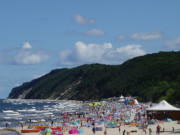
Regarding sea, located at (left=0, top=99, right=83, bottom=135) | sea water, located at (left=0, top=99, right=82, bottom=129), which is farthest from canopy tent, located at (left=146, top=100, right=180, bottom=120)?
sea water, located at (left=0, top=99, right=82, bottom=129)

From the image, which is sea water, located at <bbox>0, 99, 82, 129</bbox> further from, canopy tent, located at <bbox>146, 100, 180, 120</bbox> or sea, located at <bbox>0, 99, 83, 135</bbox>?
canopy tent, located at <bbox>146, 100, 180, 120</bbox>

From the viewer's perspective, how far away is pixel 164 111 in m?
45.8

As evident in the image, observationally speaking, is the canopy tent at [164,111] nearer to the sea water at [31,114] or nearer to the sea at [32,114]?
the sea at [32,114]

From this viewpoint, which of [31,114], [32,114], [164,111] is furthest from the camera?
[31,114]

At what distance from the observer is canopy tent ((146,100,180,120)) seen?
45344mm

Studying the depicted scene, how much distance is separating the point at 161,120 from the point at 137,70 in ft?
441

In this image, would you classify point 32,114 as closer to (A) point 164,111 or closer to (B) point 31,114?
(B) point 31,114

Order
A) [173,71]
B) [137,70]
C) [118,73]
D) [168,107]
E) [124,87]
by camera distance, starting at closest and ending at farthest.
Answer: [168,107]
[173,71]
[124,87]
[137,70]
[118,73]

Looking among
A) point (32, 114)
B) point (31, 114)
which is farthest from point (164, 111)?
point (31, 114)

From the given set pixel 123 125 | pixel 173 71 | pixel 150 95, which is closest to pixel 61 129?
pixel 123 125

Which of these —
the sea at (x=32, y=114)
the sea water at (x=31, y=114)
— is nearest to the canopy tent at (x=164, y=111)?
the sea at (x=32, y=114)

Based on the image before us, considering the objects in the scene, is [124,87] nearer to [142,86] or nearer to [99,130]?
[142,86]

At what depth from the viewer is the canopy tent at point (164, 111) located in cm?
4534

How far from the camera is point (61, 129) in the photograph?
42531mm
